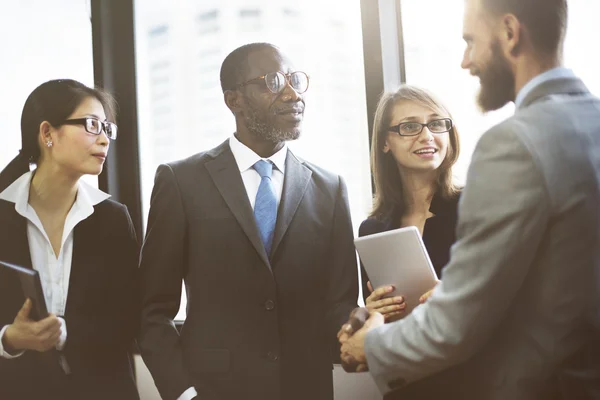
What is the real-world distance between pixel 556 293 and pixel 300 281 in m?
0.77

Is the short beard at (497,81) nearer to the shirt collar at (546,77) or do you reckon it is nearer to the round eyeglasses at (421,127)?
the shirt collar at (546,77)

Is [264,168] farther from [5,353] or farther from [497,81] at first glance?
[5,353]

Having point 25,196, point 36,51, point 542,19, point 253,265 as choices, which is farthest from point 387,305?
point 36,51

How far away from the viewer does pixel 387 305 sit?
1412mm

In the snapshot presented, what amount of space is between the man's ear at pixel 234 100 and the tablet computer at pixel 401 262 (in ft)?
1.90

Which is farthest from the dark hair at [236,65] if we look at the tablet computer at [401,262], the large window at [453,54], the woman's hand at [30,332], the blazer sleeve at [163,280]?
the woman's hand at [30,332]

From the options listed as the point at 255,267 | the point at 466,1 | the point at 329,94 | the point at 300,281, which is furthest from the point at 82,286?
the point at 466,1

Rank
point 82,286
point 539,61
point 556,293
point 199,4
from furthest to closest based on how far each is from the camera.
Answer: point 199,4 < point 82,286 < point 539,61 < point 556,293

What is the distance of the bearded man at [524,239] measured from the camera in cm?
97

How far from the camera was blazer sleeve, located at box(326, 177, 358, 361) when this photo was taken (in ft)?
5.29

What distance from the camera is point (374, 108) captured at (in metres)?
1.78

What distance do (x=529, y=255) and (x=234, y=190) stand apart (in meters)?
0.89

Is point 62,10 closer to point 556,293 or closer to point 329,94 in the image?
point 329,94

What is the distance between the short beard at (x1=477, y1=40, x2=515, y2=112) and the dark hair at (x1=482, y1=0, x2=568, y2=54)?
0.21 feet
